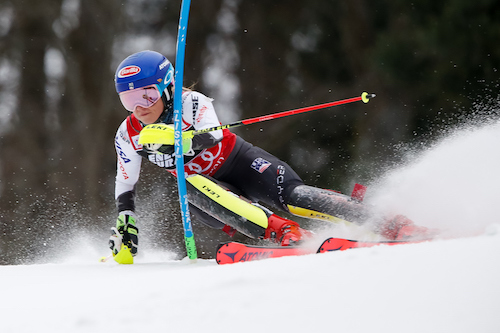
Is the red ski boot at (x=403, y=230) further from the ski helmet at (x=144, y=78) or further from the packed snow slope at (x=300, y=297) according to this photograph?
the ski helmet at (x=144, y=78)

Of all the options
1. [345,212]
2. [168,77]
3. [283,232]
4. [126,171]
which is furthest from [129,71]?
[345,212]

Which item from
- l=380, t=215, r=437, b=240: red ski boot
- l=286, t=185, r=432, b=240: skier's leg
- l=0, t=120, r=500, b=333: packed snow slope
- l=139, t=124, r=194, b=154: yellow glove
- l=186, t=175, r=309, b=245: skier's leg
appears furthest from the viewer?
l=186, t=175, r=309, b=245: skier's leg

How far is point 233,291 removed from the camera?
1.68 meters

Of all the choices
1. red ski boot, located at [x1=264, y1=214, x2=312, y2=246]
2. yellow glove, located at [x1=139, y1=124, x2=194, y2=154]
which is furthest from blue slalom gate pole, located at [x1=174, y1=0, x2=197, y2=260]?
red ski boot, located at [x1=264, y1=214, x2=312, y2=246]

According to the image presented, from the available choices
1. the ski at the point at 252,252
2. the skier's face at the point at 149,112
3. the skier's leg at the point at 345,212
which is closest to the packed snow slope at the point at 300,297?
the ski at the point at 252,252

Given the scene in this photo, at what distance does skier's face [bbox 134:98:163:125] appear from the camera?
315 cm

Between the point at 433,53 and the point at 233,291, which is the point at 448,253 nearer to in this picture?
the point at 233,291

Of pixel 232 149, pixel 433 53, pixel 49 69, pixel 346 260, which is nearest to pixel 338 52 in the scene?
pixel 433 53

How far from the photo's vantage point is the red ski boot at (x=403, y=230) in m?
2.52

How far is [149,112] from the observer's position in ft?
10.4

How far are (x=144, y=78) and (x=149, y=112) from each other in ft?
0.60

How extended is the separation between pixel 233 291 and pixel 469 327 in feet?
2.05

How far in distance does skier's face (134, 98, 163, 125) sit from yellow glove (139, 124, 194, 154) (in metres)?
0.32

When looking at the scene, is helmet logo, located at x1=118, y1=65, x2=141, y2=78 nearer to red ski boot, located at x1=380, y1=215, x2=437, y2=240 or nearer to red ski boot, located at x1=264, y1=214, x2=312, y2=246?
red ski boot, located at x1=264, y1=214, x2=312, y2=246
